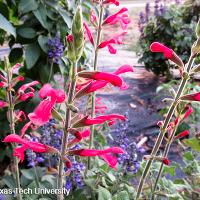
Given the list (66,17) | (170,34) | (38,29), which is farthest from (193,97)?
(170,34)

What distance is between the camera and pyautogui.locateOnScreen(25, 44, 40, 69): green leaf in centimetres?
196

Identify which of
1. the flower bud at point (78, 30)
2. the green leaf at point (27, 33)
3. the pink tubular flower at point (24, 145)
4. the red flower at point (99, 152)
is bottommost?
the red flower at point (99, 152)

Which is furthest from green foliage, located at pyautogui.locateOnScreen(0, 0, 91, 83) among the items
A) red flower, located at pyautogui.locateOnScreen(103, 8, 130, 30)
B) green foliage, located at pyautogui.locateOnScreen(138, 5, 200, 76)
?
green foliage, located at pyautogui.locateOnScreen(138, 5, 200, 76)

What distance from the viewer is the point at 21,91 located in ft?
3.91

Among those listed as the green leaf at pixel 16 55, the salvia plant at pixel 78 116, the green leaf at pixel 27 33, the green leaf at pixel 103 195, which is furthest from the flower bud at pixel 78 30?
the green leaf at pixel 16 55

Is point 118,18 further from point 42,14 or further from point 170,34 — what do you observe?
point 170,34

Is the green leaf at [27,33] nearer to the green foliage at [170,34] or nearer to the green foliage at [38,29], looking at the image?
the green foliage at [38,29]

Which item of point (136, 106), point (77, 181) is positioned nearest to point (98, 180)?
point (77, 181)

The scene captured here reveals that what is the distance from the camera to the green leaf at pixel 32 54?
6.45ft

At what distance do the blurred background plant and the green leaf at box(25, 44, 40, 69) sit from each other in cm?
237

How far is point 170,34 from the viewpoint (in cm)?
430

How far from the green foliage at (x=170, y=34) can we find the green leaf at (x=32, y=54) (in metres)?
2.37

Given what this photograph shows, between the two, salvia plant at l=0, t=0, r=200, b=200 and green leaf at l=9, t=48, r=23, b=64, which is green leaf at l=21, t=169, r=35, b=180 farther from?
green leaf at l=9, t=48, r=23, b=64

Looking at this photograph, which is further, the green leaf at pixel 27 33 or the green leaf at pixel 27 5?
the green leaf at pixel 27 33
